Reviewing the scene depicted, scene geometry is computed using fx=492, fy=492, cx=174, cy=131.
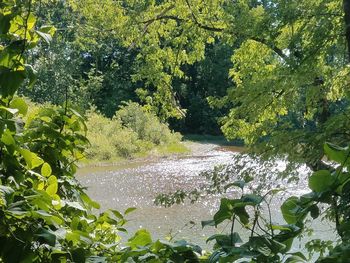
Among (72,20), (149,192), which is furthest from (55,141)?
(149,192)

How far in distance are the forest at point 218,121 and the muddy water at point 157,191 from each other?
99cm

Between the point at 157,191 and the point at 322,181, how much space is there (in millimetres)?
→ 10941

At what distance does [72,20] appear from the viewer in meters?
5.98

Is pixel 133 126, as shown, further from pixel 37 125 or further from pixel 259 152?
pixel 37 125

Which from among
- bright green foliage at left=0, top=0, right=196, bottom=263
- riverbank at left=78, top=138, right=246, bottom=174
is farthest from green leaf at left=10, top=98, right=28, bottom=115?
riverbank at left=78, top=138, right=246, bottom=174

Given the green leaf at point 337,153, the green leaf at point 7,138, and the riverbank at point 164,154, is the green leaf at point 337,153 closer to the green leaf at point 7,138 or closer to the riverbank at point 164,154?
the green leaf at point 7,138

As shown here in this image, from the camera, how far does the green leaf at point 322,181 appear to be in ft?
2.13

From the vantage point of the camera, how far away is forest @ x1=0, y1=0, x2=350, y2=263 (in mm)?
758

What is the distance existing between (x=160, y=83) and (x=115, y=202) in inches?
207

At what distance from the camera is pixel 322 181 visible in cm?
65

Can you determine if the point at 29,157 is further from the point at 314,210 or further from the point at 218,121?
the point at 218,121

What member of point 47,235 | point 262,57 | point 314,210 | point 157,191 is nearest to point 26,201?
point 47,235

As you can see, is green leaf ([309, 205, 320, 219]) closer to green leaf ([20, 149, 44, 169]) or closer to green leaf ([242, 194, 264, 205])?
green leaf ([242, 194, 264, 205])

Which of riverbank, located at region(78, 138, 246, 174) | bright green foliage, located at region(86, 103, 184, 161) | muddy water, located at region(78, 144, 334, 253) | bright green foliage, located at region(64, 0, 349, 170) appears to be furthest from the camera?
bright green foliage, located at region(86, 103, 184, 161)
